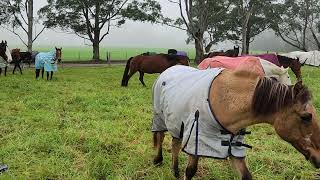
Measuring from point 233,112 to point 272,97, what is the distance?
0.41 m

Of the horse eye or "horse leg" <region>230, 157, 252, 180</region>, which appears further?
"horse leg" <region>230, 157, 252, 180</region>

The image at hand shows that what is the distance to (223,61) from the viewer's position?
9.95m

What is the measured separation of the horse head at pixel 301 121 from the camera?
11.6 ft

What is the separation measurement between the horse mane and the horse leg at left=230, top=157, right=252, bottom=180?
0.63 meters

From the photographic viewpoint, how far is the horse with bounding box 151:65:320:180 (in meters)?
3.56

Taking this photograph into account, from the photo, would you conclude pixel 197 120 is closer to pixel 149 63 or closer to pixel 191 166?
pixel 191 166

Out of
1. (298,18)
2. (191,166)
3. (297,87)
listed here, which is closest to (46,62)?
(191,166)

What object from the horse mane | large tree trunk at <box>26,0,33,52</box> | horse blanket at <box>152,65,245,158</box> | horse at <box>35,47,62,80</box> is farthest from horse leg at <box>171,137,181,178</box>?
large tree trunk at <box>26,0,33,52</box>

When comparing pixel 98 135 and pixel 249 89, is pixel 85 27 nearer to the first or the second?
pixel 98 135

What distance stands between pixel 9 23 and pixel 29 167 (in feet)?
108

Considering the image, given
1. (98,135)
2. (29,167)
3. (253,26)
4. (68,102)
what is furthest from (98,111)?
(253,26)

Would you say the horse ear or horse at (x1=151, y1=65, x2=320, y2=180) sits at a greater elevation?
the horse ear

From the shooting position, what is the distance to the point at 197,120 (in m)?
4.10

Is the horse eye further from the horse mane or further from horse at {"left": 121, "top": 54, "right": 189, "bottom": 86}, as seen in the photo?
horse at {"left": 121, "top": 54, "right": 189, "bottom": 86}
